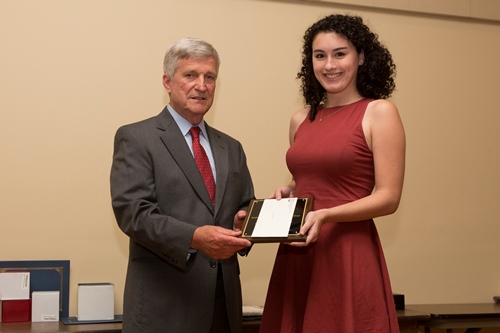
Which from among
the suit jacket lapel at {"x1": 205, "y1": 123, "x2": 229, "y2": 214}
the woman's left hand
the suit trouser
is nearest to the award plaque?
the woman's left hand

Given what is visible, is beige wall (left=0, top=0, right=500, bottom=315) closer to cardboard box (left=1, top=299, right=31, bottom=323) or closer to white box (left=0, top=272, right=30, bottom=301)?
white box (left=0, top=272, right=30, bottom=301)

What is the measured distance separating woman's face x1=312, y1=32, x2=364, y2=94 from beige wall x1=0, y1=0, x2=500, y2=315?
4.93 feet

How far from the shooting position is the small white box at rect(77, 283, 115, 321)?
353 centimetres

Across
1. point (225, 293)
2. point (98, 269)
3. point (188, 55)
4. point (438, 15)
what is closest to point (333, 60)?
point (188, 55)

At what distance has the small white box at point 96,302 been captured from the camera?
11.6ft

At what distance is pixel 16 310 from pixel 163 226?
1.50 m

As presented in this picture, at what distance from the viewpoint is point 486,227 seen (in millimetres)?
4676

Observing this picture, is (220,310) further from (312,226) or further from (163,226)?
(312,226)

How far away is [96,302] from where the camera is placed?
11.6 feet

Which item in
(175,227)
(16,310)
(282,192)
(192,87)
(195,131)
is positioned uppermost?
(192,87)

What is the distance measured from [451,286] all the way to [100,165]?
2.46m

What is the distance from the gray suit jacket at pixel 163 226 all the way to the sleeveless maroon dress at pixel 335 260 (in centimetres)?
23

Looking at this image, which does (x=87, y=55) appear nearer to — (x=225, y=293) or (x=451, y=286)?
(x=225, y=293)

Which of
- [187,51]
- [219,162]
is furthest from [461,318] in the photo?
[187,51]
